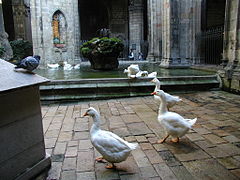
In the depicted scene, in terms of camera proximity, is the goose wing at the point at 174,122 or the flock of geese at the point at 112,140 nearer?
the flock of geese at the point at 112,140

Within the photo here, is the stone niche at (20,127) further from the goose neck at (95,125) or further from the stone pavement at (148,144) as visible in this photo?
the goose neck at (95,125)

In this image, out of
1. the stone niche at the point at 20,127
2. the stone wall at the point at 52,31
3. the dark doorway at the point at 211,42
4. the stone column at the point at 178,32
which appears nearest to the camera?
the stone niche at the point at 20,127

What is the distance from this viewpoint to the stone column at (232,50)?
634 centimetres

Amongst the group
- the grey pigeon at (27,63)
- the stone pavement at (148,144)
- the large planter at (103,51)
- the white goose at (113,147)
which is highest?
the large planter at (103,51)

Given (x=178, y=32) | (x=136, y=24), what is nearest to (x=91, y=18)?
(x=136, y=24)

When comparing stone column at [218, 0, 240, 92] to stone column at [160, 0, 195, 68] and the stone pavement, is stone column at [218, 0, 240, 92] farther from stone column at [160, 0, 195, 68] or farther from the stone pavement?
stone column at [160, 0, 195, 68]

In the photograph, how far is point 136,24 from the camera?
21.1m

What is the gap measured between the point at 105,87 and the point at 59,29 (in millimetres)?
11028

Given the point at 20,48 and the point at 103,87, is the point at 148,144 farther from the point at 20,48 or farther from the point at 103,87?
the point at 20,48

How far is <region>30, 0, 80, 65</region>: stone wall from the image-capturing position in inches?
581

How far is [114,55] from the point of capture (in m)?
9.63

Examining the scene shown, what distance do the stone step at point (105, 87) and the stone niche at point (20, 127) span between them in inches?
146

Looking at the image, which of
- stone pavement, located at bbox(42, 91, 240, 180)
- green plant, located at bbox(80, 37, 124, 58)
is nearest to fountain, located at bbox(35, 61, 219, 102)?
stone pavement, located at bbox(42, 91, 240, 180)

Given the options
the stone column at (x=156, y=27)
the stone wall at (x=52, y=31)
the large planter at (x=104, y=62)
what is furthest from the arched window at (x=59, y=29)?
the large planter at (x=104, y=62)
